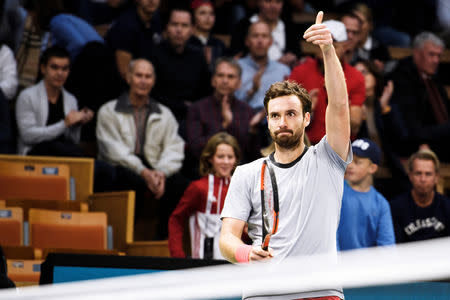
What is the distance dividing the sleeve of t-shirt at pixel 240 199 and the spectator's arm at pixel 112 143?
4.09 m

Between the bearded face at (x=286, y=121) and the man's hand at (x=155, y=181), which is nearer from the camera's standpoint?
the bearded face at (x=286, y=121)

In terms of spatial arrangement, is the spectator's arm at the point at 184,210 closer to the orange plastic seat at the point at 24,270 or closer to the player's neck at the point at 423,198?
the orange plastic seat at the point at 24,270

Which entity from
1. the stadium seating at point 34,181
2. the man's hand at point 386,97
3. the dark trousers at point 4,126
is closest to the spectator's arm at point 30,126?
the dark trousers at point 4,126

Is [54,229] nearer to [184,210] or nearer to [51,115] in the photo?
[184,210]

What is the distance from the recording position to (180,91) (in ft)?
29.7

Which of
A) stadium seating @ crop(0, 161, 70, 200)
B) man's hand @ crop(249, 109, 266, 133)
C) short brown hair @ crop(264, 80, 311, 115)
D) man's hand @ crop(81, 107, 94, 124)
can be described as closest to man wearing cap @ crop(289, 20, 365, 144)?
man's hand @ crop(249, 109, 266, 133)

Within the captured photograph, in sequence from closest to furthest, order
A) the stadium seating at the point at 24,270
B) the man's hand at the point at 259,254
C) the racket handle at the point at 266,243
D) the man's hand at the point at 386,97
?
the man's hand at the point at 259,254 → the racket handle at the point at 266,243 → the stadium seating at the point at 24,270 → the man's hand at the point at 386,97

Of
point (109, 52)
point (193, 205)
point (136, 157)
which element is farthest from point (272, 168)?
point (109, 52)

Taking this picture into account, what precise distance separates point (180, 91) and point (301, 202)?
5498 millimetres

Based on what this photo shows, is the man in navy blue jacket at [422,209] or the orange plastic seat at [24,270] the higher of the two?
the man in navy blue jacket at [422,209]

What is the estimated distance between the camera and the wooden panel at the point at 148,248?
718cm

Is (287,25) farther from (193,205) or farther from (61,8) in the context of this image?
(193,205)

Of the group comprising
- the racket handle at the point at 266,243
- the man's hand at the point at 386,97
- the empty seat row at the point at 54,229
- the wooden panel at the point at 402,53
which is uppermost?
the wooden panel at the point at 402,53

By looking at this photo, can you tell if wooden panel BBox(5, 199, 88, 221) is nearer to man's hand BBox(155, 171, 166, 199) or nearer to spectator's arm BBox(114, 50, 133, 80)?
man's hand BBox(155, 171, 166, 199)
